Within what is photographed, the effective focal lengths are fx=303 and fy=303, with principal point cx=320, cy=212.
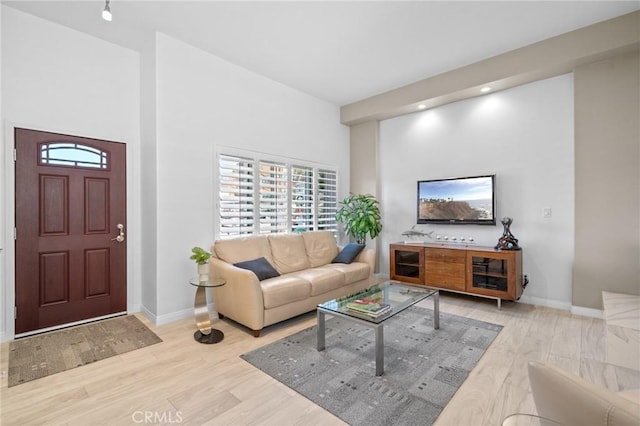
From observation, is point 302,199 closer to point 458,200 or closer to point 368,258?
point 368,258

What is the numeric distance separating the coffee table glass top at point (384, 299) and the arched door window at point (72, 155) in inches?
119

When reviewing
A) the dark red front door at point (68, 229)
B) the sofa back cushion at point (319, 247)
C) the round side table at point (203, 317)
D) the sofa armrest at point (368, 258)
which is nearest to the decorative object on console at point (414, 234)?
the sofa armrest at point (368, 258)

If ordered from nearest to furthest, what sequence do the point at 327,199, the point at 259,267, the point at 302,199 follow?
the point at 259,267, the point at 302,199, the point at 327,199

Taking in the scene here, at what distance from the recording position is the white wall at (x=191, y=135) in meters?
3.42

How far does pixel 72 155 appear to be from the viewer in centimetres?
329

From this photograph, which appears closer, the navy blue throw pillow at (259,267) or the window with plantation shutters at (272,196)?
the navy blue throw pillow at (259,267)

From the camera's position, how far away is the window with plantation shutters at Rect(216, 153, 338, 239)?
3.98m

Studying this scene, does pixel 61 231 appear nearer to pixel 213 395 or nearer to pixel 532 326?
pixel 213 395

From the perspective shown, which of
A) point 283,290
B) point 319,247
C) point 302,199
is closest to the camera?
point 283,290

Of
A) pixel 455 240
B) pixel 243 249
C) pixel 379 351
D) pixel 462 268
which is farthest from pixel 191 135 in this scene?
pixel 455 240

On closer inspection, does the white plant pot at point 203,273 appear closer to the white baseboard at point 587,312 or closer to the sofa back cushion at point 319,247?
the sofa back cushion at point 319,247

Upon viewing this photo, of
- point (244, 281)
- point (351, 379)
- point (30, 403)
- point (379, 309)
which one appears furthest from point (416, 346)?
point (30, 403)

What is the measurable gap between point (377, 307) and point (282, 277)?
1.34 meters

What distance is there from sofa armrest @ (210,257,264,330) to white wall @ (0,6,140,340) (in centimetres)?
123
